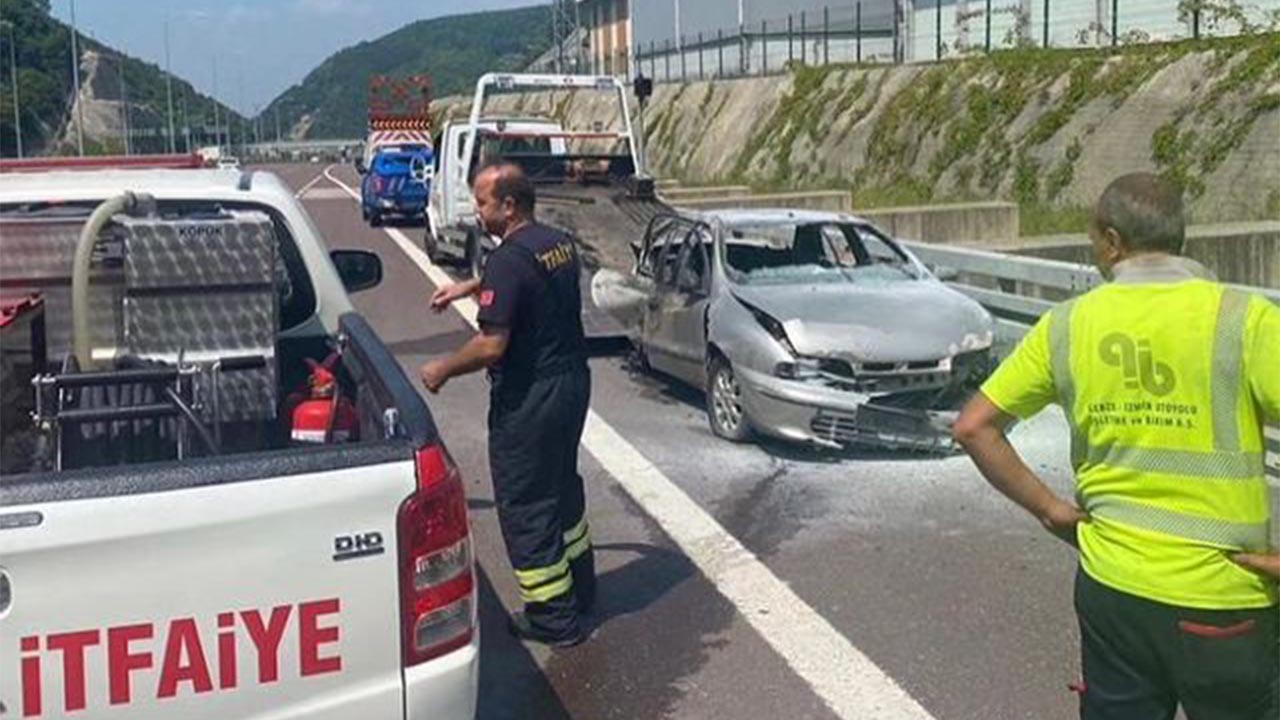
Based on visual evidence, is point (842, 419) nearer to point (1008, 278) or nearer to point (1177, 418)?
point (1008, 278)

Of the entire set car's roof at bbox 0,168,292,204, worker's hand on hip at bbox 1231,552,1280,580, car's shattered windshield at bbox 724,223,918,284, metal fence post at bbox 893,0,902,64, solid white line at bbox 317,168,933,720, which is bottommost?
solid white line at bbox 317,168,933,720

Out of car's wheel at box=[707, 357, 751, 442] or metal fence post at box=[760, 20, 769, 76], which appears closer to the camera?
car's wheel at box=[707, 357, 751, 442]

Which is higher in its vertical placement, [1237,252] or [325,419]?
[325,419]

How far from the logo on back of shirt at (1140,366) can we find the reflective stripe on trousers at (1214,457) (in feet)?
0.31

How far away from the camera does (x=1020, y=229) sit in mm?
20484

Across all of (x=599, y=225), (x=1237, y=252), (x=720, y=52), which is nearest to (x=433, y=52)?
(x=720, y=52)

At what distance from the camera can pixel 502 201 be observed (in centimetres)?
560

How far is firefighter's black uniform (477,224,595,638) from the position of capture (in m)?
5.47

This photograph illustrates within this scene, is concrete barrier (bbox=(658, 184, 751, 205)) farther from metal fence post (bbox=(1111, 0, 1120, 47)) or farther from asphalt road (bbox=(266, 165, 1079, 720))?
asphalt road (bbox=(266, 165, 1079, 720))

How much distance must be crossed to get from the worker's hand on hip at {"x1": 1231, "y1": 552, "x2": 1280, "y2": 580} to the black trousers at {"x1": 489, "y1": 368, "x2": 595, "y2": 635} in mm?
2987

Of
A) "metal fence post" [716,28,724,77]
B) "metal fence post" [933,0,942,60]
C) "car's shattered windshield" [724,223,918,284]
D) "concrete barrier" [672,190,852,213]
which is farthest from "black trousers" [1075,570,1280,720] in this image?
"metal fence post" [716,28,724,77]

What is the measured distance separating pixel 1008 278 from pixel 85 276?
777 cm

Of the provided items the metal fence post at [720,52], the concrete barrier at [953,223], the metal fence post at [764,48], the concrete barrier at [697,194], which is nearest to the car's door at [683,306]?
the concrete barrier at [953,223]

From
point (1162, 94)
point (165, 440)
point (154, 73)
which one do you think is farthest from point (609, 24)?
point (165, 440)
